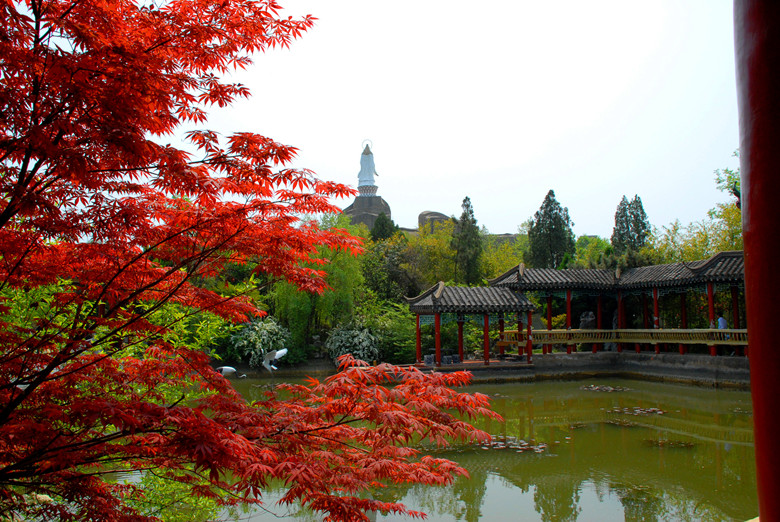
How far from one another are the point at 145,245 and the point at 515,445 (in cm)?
676

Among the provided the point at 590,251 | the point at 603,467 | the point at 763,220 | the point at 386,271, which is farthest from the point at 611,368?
the point at 590,251

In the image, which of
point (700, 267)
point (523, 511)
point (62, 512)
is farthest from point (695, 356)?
point (62, 512)

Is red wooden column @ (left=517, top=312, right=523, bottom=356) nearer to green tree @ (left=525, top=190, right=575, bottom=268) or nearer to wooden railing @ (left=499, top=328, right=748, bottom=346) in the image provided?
wooden railing @ (left=499, top=328, right=748, bottom=346)

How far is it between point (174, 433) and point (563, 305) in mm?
19948

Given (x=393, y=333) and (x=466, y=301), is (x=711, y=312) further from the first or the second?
(x=393, y=333)

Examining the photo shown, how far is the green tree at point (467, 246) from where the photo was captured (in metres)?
21.5

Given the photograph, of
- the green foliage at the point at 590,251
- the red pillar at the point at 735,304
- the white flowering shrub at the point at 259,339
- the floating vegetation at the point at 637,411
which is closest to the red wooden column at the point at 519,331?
the floating vegetation at the point at 637,411

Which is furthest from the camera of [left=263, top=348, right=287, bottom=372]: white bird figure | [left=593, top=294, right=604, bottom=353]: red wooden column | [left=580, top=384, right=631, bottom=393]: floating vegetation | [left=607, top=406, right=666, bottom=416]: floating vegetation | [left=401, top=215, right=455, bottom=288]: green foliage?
[left=401, top=215, right=455, bottom=288]: green foliage

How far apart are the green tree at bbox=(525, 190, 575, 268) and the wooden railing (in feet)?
25.4

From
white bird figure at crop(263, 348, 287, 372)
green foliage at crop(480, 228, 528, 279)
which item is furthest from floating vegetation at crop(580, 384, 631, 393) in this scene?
green foliage at crop(480, 228, 528, 279)

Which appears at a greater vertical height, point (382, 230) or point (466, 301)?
point (382, 230)

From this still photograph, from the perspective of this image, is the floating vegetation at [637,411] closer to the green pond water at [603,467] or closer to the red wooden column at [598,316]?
the green pond water at [603,467]

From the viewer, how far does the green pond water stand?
5.46 m

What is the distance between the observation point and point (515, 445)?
8.06 m
